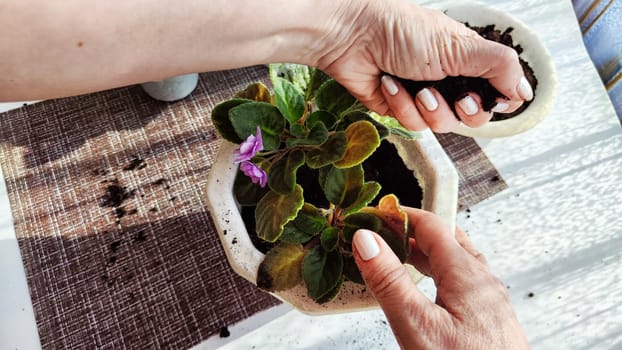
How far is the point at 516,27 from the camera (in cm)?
103

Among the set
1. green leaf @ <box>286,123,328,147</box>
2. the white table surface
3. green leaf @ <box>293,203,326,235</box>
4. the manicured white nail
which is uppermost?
the manicured white nail

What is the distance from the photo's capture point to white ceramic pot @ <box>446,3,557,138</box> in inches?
36.3

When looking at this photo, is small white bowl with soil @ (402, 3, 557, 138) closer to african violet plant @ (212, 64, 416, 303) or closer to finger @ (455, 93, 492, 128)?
finger @ (455, 93, 492, 128)

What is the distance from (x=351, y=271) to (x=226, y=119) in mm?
259

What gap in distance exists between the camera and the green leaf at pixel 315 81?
74 cm

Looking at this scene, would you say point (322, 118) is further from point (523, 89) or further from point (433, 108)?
point (523, 89)

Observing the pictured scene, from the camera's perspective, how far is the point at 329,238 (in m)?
0.63

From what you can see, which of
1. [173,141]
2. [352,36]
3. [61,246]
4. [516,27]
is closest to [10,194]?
[61,246]

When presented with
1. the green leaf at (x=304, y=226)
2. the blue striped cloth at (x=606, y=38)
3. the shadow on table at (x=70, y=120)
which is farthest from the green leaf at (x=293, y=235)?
the blue striped cloth at (x=606, y=38)

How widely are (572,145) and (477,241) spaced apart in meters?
0.33

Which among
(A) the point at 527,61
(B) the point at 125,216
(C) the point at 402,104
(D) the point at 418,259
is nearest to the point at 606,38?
(A) the point at 527,61

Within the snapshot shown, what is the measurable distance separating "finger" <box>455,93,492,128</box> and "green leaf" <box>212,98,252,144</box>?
1.00 ft

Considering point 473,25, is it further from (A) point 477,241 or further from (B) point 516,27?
(A) point 477,241

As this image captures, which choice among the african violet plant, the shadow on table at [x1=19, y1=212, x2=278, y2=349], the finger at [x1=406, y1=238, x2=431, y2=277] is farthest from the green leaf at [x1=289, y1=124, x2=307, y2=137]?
the shadow on table at [x1=19, y1=212, x2=278, y2=349]
